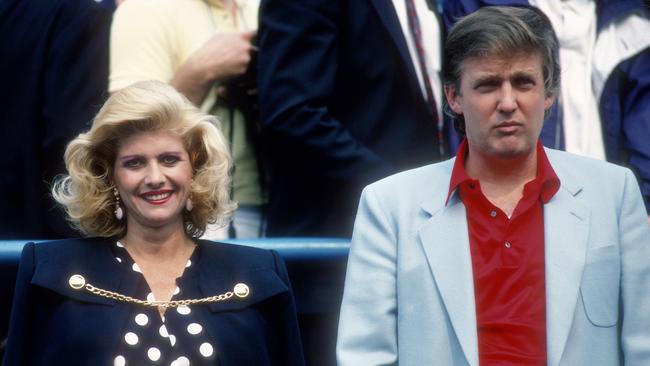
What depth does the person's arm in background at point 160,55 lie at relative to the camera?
16.7 ft

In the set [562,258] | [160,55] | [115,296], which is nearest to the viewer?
[562,258]

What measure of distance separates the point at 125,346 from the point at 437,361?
0.89 meters

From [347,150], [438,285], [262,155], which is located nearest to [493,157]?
[438,285]

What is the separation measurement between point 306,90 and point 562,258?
134cm

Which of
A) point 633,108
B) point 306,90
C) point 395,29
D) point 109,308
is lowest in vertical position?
point 633,108

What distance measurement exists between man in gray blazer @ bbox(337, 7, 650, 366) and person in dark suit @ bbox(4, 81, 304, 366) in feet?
1.19

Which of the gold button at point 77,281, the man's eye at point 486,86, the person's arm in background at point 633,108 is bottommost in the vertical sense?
the person's arm in background at point 633,108

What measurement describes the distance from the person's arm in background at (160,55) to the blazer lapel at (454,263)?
133cm

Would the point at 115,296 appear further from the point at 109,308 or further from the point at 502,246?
the point at 502,246

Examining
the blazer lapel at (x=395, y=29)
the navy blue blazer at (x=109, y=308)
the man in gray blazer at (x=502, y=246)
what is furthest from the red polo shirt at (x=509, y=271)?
the blazer lapel at (x=395, y=29)

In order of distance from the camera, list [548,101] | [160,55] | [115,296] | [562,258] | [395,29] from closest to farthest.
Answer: [562,258] < [115,296] < [548,101] < [395,29] < [160,55]

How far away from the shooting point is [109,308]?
4074 mm

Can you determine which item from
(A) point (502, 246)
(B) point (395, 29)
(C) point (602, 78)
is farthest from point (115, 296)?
(C) point (602, 78)

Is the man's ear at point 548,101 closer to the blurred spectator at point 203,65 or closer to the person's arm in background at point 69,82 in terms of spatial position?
the blurred spectator at point 203,65
